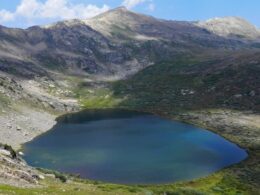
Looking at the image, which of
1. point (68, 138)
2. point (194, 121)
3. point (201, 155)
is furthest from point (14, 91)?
point (201, 155)

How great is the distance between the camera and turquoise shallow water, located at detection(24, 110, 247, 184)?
10725 cm

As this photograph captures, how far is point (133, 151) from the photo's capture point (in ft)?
433

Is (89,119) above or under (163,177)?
above

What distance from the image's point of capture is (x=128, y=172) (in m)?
107

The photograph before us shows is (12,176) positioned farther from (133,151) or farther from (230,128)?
(230,128)

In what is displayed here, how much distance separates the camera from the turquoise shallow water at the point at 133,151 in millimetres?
107250

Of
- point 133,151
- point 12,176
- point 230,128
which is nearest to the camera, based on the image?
point 12,176

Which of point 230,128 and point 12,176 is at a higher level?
point 230,128

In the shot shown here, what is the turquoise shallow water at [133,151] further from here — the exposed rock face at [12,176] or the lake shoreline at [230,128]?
the exposed rock face at [12,176]

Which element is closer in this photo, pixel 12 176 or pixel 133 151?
pixel 12 176

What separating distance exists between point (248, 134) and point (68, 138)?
64.0m

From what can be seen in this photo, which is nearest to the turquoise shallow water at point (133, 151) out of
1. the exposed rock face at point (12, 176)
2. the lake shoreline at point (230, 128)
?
the lake shoreline at point (230, 128)

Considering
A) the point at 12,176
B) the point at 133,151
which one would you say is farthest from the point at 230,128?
the point at 12,176

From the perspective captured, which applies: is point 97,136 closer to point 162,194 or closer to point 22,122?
point 22,122
